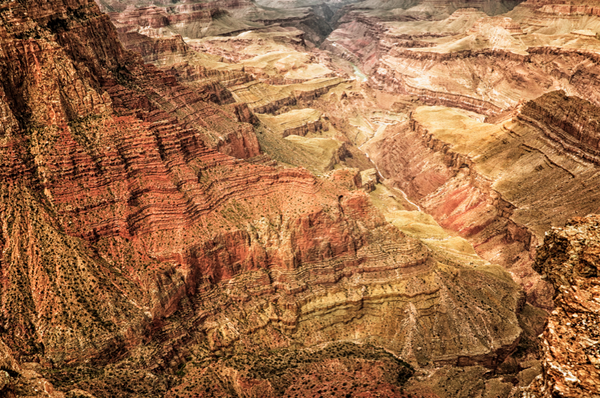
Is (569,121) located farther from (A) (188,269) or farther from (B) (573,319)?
(B) (573,319)

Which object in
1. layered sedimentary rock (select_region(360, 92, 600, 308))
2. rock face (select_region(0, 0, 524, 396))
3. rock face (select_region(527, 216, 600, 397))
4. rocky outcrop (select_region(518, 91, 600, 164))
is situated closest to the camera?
rock face (select_region(527, 216, 600, 397))

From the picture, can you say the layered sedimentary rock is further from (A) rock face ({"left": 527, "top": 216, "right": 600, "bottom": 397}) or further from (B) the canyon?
(A) rock face ({"left": 527, "top": 216, "right": 600, "bottom": 397})

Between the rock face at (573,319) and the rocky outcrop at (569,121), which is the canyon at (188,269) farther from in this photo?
the rocky outcrop at (569,121)

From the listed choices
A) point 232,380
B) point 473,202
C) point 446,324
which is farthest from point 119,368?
point 473,202

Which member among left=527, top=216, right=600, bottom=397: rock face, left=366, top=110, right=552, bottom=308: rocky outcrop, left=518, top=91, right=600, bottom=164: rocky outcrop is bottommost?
left=366, top=110, right=552, bottom=308: rocky outcrop

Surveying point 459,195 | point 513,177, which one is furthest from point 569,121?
point 459,195

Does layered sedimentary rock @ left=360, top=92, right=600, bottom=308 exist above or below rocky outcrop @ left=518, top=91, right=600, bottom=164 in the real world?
below

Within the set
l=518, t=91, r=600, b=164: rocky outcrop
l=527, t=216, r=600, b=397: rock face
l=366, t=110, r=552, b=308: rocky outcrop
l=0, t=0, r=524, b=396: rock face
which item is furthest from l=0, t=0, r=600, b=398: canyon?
l=518, t=91, r=600, b=164: rocky outcrop

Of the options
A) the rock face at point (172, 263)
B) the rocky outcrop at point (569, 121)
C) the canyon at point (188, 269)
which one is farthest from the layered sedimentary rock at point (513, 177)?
the rock face at point (172, 263)
